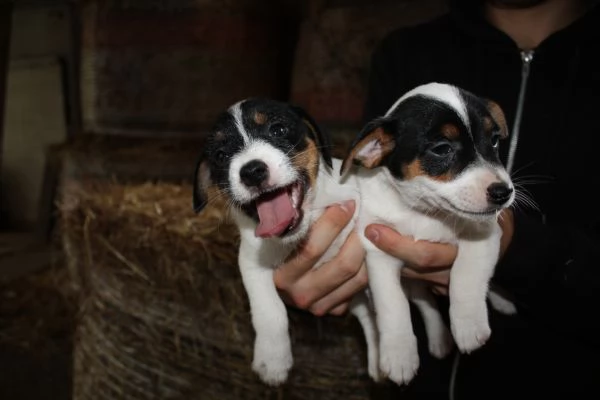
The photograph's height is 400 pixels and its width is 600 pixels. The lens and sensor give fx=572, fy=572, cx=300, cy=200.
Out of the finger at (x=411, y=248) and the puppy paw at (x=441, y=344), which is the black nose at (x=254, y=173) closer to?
the finger at (x=411, y=248)

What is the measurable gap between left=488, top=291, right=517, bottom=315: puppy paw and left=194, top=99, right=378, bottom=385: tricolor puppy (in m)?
0.65

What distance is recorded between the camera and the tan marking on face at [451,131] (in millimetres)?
1580

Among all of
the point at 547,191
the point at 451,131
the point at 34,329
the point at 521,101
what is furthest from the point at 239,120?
the point at 34,329

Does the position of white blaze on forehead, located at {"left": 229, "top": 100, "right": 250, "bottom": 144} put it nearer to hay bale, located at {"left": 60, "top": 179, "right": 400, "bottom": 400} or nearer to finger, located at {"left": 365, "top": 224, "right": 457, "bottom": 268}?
finger, located at {"left": 365, "top": 224, "right": 457, "bottom": 268}

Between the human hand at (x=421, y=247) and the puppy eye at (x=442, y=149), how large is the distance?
29cm

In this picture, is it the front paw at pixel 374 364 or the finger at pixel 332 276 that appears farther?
the front paw at pixel 374 364

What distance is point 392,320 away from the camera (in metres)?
1.71

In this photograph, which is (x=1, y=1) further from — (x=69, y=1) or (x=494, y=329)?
A: (x=494, y=329)

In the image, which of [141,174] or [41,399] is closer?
[41,399]

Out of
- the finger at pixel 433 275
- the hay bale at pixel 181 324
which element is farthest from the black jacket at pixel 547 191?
the hay bale at pixel 181 324

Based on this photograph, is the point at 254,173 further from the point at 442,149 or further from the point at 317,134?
the point at 442,149

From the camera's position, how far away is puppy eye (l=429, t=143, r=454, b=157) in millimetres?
1588

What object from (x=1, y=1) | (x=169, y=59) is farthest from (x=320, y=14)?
(x=1, y=1)

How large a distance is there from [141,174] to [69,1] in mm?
2858
